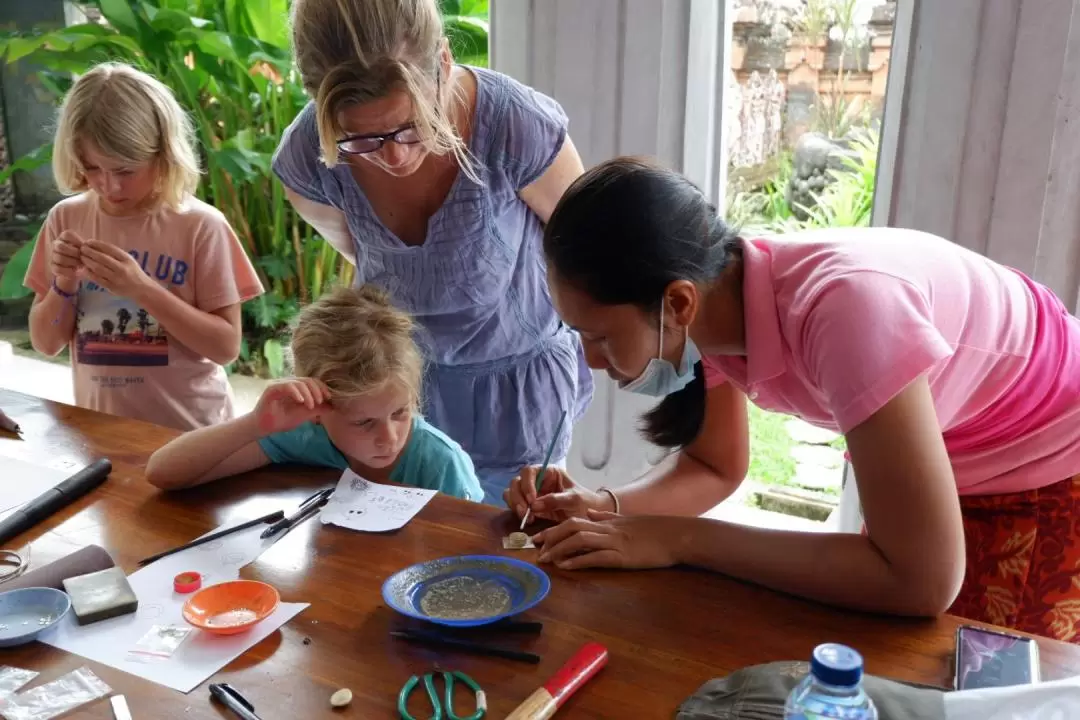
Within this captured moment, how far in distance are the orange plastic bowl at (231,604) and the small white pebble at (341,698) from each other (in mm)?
176

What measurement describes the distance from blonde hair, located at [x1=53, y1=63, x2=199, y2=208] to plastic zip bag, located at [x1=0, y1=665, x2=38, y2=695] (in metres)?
1.20

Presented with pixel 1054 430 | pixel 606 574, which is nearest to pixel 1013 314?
pixel 1054 430

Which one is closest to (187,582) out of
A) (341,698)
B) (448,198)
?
(341,698)

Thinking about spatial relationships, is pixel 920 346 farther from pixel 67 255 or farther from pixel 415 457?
pixel 67 255

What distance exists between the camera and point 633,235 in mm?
1061

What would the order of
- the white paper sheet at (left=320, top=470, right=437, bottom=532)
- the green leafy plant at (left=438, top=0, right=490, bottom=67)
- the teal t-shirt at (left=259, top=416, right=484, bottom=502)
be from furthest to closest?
1. the green leafy plant at (left=438, top=0, right=490, bottom=67)
2. the teal t-shirt at (left=259, top=416, right=484, bottom=502)
3. the white paper sheet at (left=320, top=470, right=437, bottom=532)

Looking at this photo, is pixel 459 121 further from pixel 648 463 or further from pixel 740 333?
pixel 648 463

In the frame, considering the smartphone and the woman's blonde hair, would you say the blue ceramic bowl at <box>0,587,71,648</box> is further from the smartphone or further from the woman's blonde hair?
the smartphone

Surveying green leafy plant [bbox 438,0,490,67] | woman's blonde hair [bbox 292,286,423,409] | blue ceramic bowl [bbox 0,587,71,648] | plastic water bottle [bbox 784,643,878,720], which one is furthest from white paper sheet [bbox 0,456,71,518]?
green leafy plant [bbox 438,0,490,67]

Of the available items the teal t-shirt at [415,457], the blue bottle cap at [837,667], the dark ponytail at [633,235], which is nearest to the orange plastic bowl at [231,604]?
the teal t-shirt at [415,457]

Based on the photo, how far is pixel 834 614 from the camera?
105cm

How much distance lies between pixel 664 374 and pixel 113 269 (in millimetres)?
1118

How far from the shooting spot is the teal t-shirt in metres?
1.50

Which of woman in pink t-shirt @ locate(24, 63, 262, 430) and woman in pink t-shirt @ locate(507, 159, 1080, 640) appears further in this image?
woman in pink t-shirt @ locate(24, 63, 262, 430)
